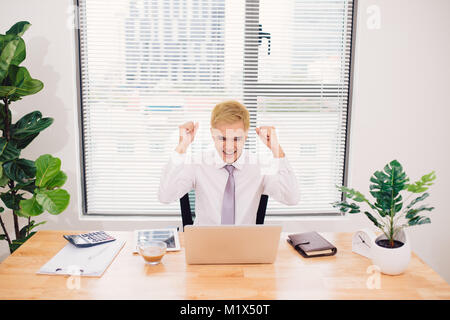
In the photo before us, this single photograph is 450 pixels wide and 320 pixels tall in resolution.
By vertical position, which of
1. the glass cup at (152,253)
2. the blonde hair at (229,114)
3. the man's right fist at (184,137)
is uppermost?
the blonde hair at (229,114)

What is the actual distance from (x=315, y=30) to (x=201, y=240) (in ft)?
6.68

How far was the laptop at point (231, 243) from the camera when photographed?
4.61ft

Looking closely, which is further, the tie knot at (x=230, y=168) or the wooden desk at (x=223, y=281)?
the tie knot at (x=230, y=168)

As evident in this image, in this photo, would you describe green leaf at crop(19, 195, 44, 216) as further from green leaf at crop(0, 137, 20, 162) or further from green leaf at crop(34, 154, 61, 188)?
green leaf at crop(0, 137, 20, 162)

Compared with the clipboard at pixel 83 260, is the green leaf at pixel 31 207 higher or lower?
higher

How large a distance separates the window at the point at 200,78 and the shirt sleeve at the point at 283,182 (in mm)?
737

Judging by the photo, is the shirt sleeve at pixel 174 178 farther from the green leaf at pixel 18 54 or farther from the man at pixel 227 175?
the green leaf at pixel 18 54

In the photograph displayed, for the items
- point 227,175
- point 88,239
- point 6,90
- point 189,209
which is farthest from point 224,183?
point 6,90

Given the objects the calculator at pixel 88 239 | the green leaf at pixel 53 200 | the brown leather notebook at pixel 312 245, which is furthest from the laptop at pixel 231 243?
the green leaf at pixel 53 200

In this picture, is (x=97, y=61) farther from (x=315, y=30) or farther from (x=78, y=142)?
(x=315, y=30)

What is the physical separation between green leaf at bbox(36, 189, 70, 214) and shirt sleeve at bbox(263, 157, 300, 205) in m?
1.19

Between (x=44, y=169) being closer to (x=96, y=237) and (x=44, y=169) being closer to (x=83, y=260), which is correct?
(x=96, y=237)

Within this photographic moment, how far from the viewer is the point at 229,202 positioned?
6.77ft
